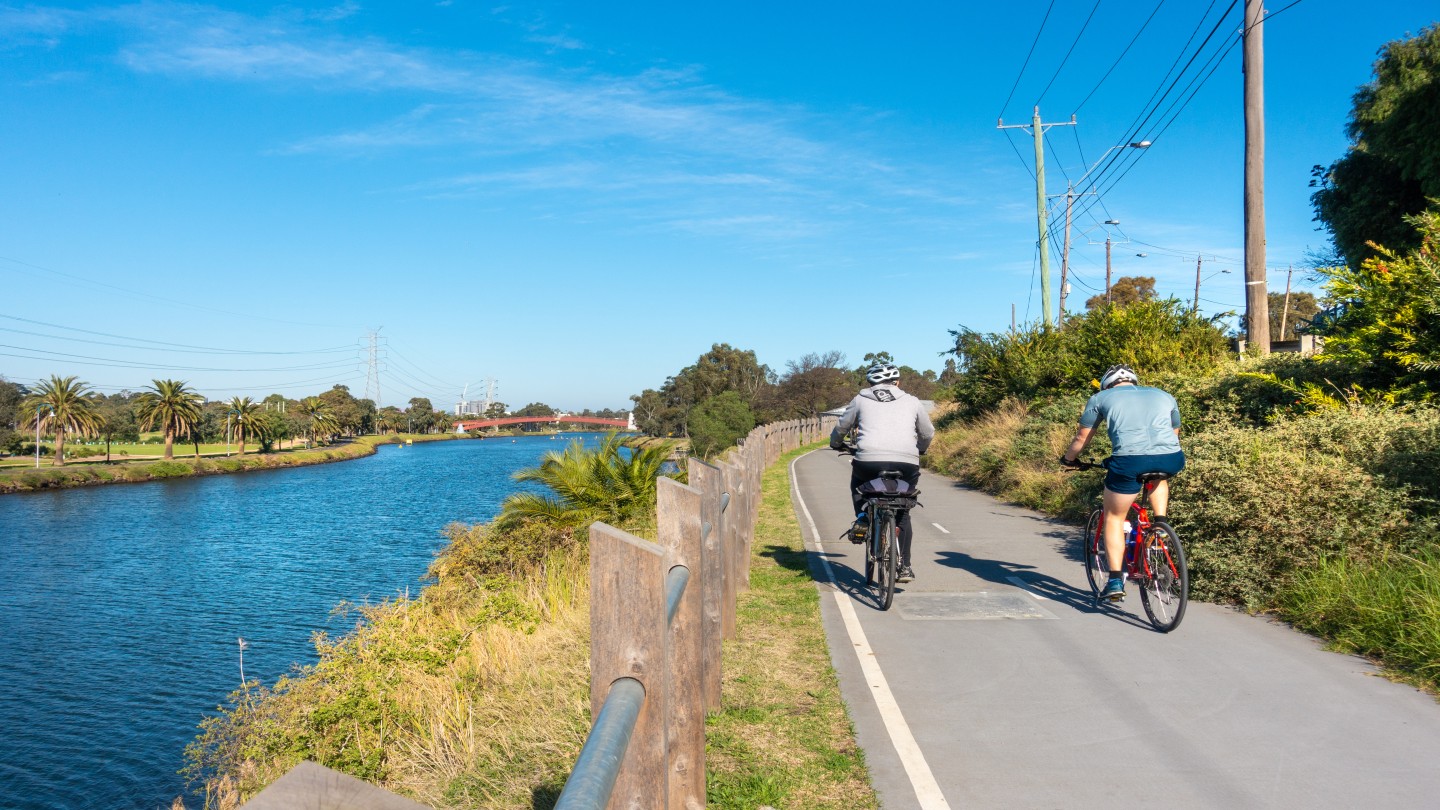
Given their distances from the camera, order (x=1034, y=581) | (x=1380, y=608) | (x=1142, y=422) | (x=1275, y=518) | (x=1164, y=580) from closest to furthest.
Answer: (x=1380, y=608) → (x=1164, y=580) → (x=1142, y=422) → (x=1275, y=518) → (x=1034, y=581)

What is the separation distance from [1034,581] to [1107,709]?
4.21 m

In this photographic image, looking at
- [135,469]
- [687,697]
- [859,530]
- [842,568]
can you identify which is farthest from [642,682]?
[135,469]

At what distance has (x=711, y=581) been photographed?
230 inches

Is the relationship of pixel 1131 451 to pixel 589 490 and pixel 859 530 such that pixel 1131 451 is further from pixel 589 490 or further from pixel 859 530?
pixel 589 490

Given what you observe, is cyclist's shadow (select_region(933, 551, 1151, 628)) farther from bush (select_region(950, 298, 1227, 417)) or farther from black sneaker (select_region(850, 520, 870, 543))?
bush (select_region(950, 298, 1227, 417))

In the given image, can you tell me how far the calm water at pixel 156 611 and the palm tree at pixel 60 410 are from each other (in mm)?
36483

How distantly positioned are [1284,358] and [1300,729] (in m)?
8.91

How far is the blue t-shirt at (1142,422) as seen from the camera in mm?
7609

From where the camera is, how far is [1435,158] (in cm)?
2256

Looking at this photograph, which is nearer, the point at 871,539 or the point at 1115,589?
the point at 1115,589

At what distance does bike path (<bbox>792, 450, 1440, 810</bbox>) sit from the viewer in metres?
4.44

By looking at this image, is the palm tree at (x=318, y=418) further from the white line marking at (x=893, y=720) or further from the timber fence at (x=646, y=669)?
the timber fence at (x=646, y=669)

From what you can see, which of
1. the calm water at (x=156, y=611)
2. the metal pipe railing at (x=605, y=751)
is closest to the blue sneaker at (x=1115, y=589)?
the metal pipe railing at (x=605, y=751)

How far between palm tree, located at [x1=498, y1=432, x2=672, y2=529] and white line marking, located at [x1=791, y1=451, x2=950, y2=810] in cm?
594
